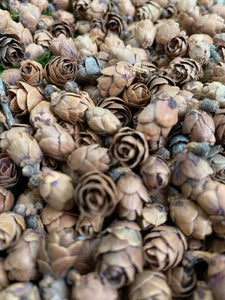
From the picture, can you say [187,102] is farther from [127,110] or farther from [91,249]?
[91,249]

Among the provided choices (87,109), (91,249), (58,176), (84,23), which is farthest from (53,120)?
(84,23)

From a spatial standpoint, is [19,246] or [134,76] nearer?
[19,246]

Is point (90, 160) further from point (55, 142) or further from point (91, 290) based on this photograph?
point (91, 290)

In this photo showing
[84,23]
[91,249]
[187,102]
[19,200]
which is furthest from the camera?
[84,23]

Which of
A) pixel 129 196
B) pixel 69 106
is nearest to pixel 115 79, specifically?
pixel 69 106

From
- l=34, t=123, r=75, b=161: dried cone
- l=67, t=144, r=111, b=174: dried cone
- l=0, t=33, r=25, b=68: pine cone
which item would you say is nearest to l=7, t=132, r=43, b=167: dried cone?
l=34, t=123, r=75, b=161: dried cone
